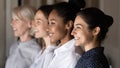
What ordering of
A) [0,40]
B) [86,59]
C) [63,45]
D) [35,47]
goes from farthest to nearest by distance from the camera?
[0,40] → [35,47] → [63,45] → [86,59]

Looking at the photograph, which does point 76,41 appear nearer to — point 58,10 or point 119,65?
point 58,10

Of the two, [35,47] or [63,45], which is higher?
[63,45]

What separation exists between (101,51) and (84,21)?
0.16 m

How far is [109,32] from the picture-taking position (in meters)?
2.89

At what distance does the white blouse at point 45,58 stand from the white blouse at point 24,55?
175 millimetres

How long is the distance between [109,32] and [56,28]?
1.31 meters

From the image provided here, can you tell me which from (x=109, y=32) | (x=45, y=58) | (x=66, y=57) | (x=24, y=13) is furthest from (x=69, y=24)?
(x=109, y=32)

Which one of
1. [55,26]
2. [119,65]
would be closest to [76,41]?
[55,26]

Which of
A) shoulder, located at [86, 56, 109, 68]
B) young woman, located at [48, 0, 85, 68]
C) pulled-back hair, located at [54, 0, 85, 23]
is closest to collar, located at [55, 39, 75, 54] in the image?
young woman, located at [48, 0, 85, 68]

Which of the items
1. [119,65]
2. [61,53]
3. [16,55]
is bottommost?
[119,65]

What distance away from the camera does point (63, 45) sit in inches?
64.3

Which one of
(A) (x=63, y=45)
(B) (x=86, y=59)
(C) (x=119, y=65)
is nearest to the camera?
(B) (x=86, y=59)

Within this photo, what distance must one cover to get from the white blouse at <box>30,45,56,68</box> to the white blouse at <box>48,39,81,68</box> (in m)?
0.10

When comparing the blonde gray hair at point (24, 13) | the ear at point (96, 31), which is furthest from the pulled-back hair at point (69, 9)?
the blonde gray hair at point (24, 13)
